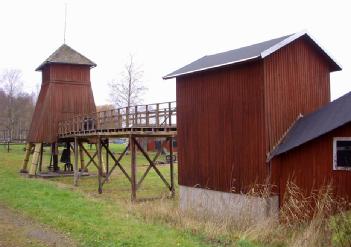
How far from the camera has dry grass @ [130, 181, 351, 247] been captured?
31.8ft

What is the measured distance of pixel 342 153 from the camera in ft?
40.7

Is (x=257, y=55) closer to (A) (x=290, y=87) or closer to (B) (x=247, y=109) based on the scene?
(B) (x=247, y=109)

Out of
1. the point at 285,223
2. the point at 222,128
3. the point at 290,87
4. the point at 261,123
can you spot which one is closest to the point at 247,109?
the point at 261,123

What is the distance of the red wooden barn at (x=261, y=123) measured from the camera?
43.1 ft

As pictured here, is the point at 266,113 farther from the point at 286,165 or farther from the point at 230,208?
the point at 230,208

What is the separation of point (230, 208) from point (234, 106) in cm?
337

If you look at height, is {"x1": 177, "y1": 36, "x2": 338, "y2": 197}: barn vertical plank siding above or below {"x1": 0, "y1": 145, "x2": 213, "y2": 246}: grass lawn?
above

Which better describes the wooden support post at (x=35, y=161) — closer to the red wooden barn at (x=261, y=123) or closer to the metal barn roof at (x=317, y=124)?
the red wooden barn at (x=261, y=123)

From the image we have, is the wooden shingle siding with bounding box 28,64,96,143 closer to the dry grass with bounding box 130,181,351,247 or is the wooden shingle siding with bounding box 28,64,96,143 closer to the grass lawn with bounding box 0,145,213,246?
the grass lawn with bounding box 0,145,213,246

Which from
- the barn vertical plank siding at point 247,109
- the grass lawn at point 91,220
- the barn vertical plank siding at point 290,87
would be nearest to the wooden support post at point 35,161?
the grass lawn at point 91,220

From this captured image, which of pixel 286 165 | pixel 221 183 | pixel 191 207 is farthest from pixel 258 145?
pixel 191 207

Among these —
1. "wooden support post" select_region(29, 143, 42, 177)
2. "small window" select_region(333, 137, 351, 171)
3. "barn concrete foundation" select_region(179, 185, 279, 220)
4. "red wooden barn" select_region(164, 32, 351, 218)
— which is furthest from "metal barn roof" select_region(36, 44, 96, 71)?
"small window" select_region(333, 137, 351, 171)

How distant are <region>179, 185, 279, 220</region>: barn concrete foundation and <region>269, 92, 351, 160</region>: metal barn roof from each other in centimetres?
151

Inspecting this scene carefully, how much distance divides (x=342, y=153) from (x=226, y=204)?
4341mm
